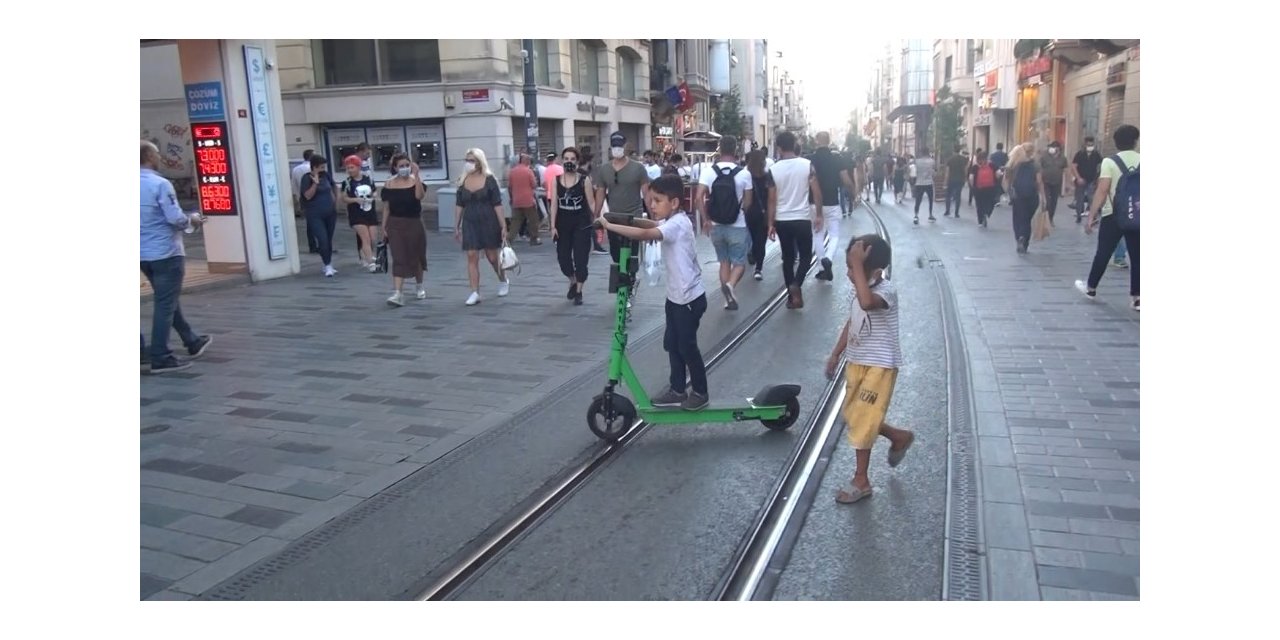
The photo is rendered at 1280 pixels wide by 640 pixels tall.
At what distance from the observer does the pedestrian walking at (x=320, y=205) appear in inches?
507

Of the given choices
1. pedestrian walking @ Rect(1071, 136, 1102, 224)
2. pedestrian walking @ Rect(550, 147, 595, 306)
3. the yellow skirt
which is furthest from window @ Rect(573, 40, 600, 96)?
the yellow skirt

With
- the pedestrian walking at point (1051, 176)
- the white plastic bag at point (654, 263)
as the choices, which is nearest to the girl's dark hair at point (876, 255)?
the white plastic bag at point (654, 263)

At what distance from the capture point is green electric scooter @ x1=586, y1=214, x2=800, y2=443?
527 cm

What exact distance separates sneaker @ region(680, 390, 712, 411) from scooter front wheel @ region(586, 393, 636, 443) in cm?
31

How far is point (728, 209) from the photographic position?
9203mm

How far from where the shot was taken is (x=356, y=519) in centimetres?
436

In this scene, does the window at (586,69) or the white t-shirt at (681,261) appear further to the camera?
the window at (586,69)

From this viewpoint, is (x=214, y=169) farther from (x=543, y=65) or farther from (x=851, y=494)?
(x=543, y=65)

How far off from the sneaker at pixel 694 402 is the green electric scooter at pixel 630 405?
0.03 metres

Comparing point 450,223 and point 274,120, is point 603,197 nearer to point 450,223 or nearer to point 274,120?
point 274,120

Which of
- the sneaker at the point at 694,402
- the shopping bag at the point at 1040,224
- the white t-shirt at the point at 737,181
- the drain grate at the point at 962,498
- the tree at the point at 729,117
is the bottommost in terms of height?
the drain grate at the point at 962,498

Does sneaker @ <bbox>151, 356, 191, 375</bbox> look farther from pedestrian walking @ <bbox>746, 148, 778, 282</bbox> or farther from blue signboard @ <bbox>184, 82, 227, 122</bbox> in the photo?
blue signboard @ <bbox>184, 82, 227, 122</bbox>

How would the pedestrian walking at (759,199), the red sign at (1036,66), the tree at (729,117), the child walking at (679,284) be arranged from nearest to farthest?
the child walking at (679,284) < the pedestrian walking at (759,199) < the red sign at (1036,66) < the tree at (729,117)

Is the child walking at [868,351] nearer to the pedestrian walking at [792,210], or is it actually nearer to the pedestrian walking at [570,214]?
the pedestrian walking at [792,210]
